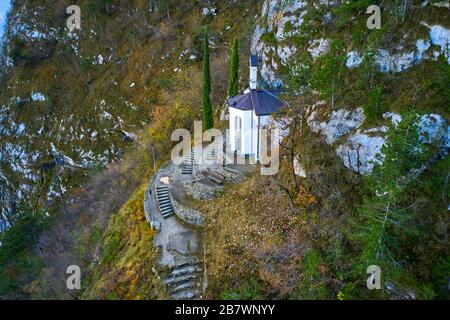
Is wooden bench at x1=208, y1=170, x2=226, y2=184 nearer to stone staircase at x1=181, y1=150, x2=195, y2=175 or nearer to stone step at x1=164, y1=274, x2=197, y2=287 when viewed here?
stone staircase at x1=181, y1=150, x2=195, y2=175

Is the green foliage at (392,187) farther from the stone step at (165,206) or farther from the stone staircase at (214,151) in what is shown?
the stone staircase at (214,151)

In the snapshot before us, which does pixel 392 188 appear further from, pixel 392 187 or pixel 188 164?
pixel 188 164

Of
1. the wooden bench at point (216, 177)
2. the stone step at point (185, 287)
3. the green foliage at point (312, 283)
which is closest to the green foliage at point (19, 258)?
the wooden bench at point (216, 177)

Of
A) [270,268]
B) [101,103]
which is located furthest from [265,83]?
[101,103]

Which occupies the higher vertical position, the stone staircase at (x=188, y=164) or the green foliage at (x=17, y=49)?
the green foliage at (x=17, y=49)

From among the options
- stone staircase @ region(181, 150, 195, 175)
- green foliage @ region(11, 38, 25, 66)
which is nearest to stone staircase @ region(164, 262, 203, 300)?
stone staircase @ region(181, 150, 195, 175)
